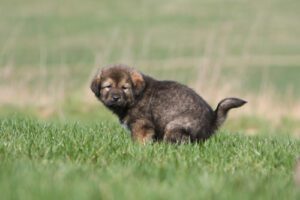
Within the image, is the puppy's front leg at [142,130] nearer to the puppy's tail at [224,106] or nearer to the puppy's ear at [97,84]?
the puppy's ear at [97,84]

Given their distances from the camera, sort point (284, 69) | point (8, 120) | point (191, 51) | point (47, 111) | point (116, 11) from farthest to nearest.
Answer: point (116, 11) < point (191, 51) < point (284, 69) < point (47, 111) < point (8, 120)

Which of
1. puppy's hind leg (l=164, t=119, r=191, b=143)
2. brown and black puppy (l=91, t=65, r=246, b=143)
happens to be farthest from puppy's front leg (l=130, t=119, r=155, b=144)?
puppy's hind leg (l=164, t=119, r=191, b=143)

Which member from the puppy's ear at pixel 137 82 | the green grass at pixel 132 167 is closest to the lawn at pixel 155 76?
the green grass at pixel 132 167

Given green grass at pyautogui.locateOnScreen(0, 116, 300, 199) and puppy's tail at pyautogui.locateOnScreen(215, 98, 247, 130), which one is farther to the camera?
puppy's tail at pyautogui.locateOnScreen(215, 98, 247, 130)

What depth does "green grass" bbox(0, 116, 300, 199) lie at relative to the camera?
493 cm

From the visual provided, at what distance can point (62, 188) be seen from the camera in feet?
16.0

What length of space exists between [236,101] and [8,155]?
275 centimetres

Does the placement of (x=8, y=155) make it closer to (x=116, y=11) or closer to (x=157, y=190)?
(x=157, y=190)

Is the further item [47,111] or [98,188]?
[47,111]

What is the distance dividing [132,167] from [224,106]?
2573 millimetres

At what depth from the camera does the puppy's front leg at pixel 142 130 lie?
8281 mm

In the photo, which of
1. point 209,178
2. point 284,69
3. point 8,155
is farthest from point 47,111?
point 284,69

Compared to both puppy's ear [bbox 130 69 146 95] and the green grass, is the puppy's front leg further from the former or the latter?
puppy's ear [bbox 130 69 146 95]

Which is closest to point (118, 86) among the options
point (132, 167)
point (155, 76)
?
point (132, 167)
